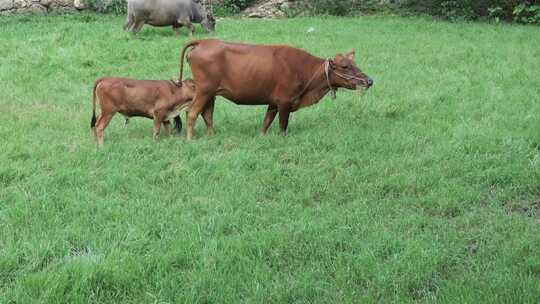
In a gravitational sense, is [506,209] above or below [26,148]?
Result: above

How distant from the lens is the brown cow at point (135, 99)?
8180 millimetres

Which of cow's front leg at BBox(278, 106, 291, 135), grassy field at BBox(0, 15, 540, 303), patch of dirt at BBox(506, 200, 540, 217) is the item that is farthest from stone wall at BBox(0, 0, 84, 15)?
patch of dirt at BBox(506, 200, 540, 217)

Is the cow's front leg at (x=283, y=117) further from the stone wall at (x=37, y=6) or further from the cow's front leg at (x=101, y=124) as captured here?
the stone wall at (x=37, y=6)

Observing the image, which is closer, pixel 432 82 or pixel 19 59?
pixel 432 82

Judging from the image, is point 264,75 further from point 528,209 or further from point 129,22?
point 129,22

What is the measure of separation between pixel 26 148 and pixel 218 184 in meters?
2.65

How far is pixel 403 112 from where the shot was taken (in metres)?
9.62

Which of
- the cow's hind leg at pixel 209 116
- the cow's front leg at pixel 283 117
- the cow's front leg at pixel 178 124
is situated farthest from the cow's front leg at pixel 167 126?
the cow's front leg at pixel 283 117

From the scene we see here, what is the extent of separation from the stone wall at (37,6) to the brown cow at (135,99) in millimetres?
13378

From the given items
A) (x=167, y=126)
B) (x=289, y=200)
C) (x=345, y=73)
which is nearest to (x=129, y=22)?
(x=167, y=126)

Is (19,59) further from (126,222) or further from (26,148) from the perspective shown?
(126,222)

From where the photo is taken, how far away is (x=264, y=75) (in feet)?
27.6

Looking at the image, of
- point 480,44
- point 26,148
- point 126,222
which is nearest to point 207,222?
point 126,222

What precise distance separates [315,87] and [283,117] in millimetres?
561
